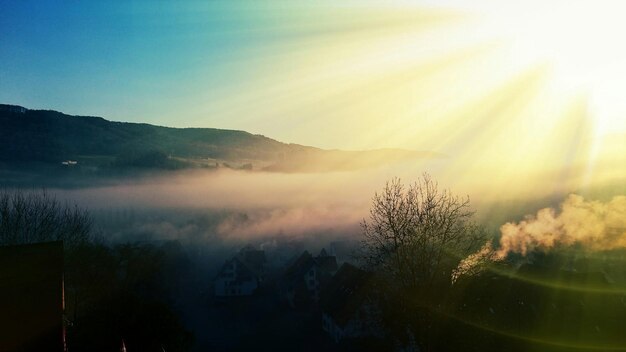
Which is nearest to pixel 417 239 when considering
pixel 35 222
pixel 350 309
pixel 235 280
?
pixel 350 309

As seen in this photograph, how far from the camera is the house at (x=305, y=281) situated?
5541 centimetres

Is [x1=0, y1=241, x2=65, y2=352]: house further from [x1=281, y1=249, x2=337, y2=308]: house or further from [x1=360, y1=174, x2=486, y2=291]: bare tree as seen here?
[x1=281, y1=249, x2=337, y2=308]: house

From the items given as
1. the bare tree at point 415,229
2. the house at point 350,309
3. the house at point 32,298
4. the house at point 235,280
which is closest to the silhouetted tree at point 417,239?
the bare tree at point 415,229

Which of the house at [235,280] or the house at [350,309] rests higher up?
the house at [350,309]

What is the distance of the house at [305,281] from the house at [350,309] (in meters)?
9.33

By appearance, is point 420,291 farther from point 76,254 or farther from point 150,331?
point 76,254

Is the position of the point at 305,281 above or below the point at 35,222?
below

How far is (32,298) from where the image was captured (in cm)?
1298

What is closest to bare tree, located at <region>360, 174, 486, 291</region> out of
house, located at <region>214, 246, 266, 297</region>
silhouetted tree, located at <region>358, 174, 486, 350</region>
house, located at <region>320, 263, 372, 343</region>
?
silhouetted tree, located at <region>358, 174, 486, 350</region>

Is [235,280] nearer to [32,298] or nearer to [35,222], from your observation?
[35,222]

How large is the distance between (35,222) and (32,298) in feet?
102

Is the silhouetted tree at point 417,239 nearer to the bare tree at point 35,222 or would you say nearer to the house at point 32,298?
the house at point 32,298

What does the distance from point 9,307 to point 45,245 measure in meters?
2.33

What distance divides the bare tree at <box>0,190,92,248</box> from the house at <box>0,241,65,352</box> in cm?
2552
